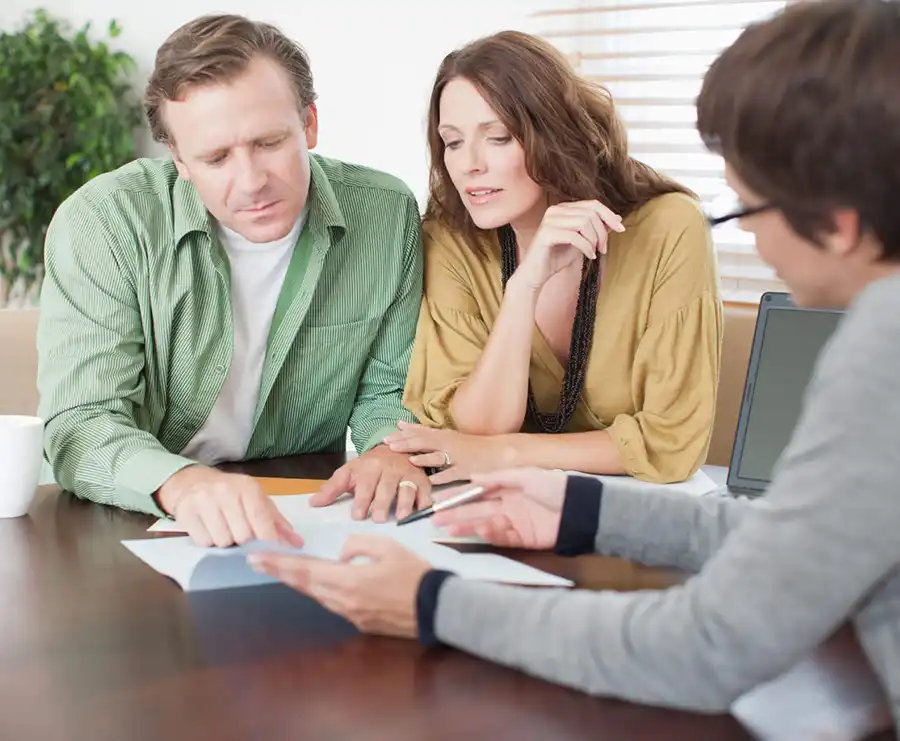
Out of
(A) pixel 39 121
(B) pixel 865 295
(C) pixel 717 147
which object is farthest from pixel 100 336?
→ (A) pixel 39 121

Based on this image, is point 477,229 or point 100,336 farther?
point 477,229

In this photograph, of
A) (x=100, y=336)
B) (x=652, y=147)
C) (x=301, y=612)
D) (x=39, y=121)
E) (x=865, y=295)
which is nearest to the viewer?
(x=865, y=295)

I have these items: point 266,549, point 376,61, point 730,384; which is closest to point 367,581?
point 266,549

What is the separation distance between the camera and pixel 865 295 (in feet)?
2.47

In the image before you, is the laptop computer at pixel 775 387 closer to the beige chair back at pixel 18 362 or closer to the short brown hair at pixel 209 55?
the short brown hair at pixel 209 55

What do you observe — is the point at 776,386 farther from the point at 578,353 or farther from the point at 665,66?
the point at 665,66

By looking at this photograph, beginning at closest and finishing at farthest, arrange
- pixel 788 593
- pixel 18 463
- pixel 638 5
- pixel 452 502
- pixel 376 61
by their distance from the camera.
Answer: pixel 788 593 → pixel 452 502 → pixel 18 463 → pixel 638 5 → pixel 376 61

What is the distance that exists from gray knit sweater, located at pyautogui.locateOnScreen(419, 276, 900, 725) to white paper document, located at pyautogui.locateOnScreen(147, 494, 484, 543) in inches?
14.1

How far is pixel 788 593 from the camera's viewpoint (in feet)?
2.36

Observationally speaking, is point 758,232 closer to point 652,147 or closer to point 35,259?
point 652,147

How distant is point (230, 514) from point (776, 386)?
816 millimetres

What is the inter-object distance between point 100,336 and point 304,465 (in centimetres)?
Result: 35

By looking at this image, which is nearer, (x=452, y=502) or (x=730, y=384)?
(x=452, y=502)

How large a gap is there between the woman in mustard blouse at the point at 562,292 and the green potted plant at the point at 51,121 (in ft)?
8.14
